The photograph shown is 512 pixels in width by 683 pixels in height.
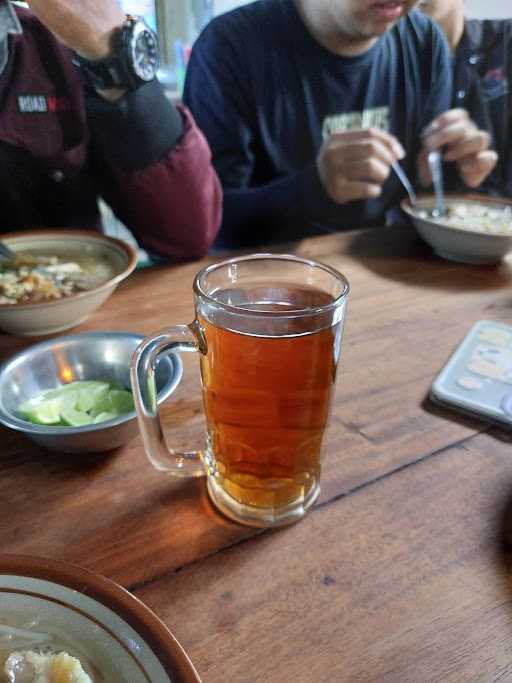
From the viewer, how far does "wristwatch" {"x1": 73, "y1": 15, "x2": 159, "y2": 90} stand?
3.25ft

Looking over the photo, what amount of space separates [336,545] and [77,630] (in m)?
0.22

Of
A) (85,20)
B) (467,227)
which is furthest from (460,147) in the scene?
(85,20)

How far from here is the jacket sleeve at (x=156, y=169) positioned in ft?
3.34

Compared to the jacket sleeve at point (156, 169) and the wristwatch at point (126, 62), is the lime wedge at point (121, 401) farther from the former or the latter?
the wristwatch at point (126, 62)

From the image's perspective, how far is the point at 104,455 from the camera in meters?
0.54

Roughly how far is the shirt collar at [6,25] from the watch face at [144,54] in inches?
9.4

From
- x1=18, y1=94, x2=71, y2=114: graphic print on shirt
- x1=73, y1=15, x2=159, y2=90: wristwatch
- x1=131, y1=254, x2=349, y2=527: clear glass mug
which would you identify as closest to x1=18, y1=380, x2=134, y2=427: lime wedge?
x1=131, y1=254, x2=349, y2=527: clear glass mug

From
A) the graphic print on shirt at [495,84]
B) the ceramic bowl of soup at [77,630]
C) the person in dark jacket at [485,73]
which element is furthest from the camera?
the graphic print on shirt at [495,84]

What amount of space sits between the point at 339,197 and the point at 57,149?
0.72 meters

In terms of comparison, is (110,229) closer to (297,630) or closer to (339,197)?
(339,197)

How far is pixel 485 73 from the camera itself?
5.79ft

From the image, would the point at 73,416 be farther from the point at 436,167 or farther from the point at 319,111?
the point at 436,167

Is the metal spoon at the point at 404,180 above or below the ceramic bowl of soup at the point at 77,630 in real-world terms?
below

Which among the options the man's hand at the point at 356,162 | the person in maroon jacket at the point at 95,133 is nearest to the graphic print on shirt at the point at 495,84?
the man's hand at the point at 356,162
